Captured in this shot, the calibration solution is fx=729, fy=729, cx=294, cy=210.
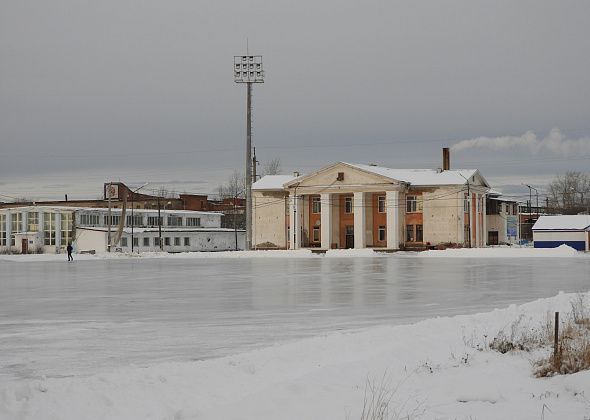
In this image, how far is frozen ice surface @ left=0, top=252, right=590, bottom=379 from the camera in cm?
1239

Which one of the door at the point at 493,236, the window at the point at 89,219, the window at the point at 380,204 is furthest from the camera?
the door at the point at 493,236

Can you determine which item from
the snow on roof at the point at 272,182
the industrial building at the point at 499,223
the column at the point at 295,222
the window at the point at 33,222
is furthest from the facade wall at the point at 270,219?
the window at the point at 33,222

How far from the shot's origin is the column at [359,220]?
8050 cm

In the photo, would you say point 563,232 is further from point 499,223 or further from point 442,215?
point 499,223

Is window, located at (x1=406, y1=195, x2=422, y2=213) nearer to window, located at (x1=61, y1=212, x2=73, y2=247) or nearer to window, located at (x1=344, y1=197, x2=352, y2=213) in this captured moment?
window, located at (x1=344, y1=197, x2=352, y2=213)

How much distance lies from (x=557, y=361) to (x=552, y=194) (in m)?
158

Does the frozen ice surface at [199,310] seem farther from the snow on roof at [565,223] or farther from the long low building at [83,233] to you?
the long low building at [83,233]

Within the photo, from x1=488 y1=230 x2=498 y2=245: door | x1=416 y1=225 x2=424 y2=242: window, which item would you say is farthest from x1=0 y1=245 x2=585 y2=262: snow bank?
x1=488 y1=230 x2=498 y2=245: door

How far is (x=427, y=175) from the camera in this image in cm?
8256

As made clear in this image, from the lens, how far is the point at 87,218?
91.8m

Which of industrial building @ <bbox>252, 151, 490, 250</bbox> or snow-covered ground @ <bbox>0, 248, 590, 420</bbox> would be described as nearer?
snow-covered ground @ <bbox>0, 248, 590, 420</bbox>

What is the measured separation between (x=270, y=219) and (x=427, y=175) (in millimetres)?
19298

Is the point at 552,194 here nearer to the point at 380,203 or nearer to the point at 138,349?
the point at 380,203

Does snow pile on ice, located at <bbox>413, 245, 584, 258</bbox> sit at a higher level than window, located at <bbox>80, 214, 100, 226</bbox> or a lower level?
lower
